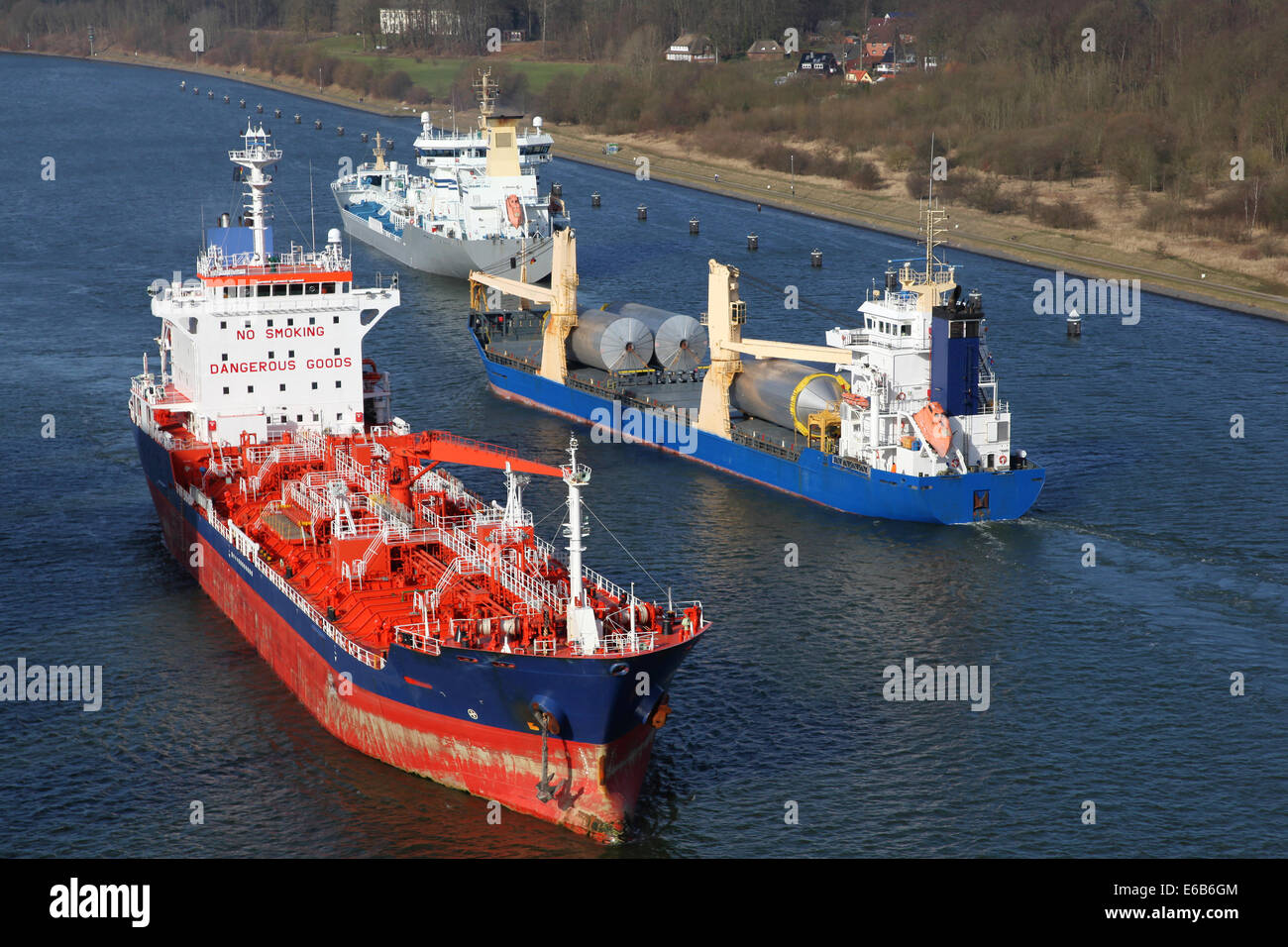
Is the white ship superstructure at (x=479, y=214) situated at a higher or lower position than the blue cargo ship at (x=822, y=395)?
higher

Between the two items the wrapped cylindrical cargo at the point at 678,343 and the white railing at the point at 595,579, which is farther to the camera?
the wrapped cylindrical cargo at the point at 678,343

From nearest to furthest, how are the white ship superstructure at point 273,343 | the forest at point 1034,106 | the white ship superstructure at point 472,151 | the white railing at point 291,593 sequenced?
the white railing at point 291,593
the white ship superstructure at point 273,343
the white ship superstructure at point 472,151
the forest at point 1034,106

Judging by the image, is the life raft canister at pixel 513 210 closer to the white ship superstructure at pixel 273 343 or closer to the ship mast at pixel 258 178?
the ship mast at pixel 258 178

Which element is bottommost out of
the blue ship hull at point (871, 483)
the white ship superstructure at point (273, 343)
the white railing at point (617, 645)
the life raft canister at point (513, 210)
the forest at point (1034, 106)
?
the blue ship hull at point (871, 483)

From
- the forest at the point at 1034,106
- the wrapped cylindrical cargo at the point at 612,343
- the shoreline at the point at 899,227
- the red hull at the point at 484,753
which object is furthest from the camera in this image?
the forest at the point at 1034,106

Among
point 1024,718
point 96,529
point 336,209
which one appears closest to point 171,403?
point 96,529

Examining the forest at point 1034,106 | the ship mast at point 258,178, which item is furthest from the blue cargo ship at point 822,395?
the forest at point 1034,106
